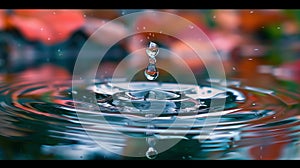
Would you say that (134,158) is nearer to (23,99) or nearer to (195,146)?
(195,146)

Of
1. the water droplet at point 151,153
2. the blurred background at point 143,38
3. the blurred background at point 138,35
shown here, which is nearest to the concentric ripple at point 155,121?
the water droplet at point 151,153

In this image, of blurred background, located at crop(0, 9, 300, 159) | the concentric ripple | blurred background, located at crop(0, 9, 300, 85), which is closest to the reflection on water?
the concentric ripple

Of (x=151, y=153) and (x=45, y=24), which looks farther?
(x=45, y=24)

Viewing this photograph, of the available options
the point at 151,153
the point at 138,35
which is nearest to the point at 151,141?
the point at 151,153

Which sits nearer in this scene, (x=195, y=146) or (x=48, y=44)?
(x=195, y=146)

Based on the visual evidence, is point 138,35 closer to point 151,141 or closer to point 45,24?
point 45,24

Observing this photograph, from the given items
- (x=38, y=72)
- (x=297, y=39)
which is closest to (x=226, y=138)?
(x=38, y=72)
